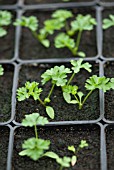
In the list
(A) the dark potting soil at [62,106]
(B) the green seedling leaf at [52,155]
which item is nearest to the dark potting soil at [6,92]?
(A) the dark potting soil at [62,106]

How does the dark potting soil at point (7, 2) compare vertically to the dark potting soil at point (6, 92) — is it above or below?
above

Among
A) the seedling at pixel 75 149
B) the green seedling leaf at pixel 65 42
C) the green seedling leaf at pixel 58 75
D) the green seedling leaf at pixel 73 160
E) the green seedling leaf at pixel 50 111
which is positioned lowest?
the green seedling leaf at pixel 73 160

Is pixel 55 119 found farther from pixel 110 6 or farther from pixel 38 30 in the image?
pixel 110 6

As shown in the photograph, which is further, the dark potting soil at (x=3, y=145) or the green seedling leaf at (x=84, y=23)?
the green seedling leaf at (x=84, y=23)

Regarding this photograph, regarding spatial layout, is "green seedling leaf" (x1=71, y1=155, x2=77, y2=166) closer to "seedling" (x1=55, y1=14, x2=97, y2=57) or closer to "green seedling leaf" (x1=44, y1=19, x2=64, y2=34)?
"seedling" (x1=55, y1=14, x2=97, y2=57)

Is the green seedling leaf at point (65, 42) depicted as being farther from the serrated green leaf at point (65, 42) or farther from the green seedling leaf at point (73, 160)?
the green seedling leaf at point (73, 160)

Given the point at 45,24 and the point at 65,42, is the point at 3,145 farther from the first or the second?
the point at 45,24

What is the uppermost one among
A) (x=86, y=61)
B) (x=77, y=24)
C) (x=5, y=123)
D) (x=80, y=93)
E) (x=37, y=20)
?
(x=37, y=20)

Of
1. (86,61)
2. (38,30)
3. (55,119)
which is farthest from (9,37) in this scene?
(55,119)
